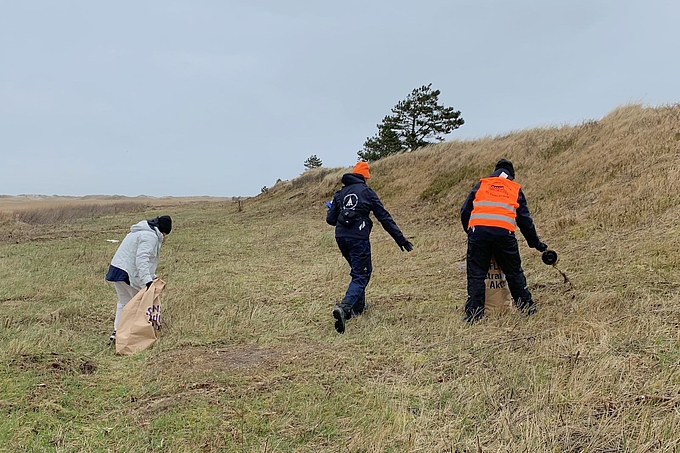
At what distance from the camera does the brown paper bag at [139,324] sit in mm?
4277

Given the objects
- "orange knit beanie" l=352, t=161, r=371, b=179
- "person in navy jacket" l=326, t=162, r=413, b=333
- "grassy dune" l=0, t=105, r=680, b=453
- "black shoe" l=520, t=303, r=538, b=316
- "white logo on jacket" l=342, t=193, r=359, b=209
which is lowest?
"grassy dune" l=0, t=105, r=680, b=453

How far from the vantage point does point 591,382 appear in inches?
105

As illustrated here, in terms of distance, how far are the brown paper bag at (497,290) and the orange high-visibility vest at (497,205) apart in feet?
1.59

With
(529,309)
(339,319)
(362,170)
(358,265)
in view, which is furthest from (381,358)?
(362,170)

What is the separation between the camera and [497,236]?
421 cm

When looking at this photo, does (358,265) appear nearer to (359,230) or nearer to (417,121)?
(359,230)

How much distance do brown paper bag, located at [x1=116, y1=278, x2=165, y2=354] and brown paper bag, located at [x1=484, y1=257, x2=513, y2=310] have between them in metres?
3.45

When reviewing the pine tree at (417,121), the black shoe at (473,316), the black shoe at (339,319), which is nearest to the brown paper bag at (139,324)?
the black shoe at (339,319)

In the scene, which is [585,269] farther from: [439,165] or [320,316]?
[439,165]

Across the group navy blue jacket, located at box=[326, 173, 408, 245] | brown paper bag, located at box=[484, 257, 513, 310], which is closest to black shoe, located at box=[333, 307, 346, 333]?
navy blue jacket, located at box=[326, 173, 408, 245]

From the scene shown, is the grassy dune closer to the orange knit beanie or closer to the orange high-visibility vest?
the orange high-visibility vest

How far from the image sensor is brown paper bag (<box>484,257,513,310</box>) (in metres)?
4.47

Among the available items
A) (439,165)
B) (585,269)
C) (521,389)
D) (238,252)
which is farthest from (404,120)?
(521,389)

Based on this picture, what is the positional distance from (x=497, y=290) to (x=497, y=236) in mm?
636
